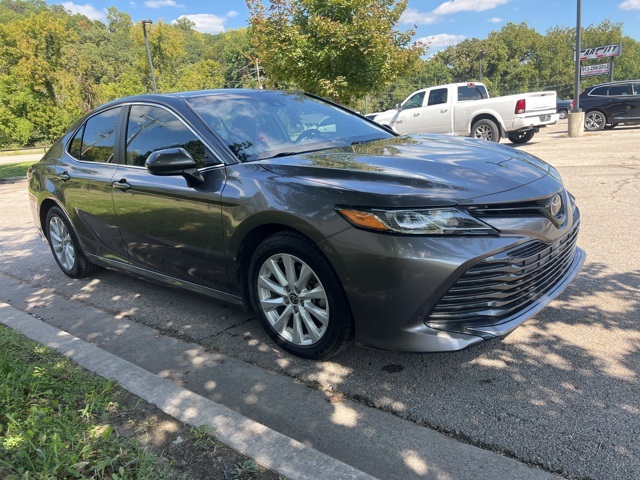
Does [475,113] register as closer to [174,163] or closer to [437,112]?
[437,112]

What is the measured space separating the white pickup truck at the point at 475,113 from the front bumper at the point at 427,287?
34.2 feet

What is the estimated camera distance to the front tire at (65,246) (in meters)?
5.04

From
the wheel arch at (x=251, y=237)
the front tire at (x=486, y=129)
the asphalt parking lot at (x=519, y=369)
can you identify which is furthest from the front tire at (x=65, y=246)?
the front tire at (x=486, y=129)

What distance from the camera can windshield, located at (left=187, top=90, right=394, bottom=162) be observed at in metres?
3.46

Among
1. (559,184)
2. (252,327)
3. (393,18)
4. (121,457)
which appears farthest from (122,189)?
(393,18)

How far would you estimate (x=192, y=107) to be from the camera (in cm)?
363

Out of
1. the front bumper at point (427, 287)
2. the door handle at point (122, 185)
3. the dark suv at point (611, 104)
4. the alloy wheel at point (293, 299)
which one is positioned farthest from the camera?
the dark suv at point (611, 104)

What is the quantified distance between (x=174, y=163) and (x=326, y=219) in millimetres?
1132

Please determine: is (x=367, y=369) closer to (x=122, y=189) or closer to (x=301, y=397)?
(x=301, y=397)

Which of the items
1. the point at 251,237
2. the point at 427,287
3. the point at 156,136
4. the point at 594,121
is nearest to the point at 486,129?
the point at 594,121

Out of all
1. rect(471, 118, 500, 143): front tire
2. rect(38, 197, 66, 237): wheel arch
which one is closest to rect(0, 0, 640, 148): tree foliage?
rect(471, 118, 500, 143): front tire

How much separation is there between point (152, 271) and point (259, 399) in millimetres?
1671

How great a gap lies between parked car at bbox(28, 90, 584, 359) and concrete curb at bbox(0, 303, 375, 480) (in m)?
0.73

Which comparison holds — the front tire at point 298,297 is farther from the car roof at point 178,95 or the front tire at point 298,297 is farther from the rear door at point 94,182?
the rear door at point 94,182
